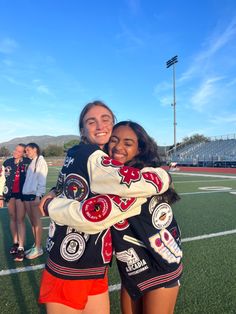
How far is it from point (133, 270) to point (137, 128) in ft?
2.69

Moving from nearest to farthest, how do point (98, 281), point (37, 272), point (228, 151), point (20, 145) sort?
point (98, 281), point (37, 272), point (20, 145), point (228, 151)

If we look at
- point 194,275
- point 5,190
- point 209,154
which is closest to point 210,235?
point 194,275

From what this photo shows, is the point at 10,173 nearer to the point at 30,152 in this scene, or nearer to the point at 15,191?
the point at 15,191

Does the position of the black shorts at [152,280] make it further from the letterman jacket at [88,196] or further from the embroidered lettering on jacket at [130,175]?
the embroidered lettering on jacket at [130,175]

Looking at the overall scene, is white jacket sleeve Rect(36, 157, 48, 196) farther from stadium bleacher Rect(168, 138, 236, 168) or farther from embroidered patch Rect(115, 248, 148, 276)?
stadium bleacher Rect(168, 138, 236, 168)

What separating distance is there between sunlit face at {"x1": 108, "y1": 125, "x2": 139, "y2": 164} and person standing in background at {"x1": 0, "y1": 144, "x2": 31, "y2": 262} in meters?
3.36

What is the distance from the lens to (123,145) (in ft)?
5.81

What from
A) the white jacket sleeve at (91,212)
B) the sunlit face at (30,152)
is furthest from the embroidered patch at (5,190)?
the white jacket sleeve at (91,212)

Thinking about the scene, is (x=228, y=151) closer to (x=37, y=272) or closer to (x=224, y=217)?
(x=224, y=217)

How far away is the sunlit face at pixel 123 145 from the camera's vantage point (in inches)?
Result: 69.7

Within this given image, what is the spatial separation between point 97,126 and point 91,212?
560 mm

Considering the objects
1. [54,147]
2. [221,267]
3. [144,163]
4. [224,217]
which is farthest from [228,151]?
[54,147]

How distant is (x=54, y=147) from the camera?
93500 millimetres

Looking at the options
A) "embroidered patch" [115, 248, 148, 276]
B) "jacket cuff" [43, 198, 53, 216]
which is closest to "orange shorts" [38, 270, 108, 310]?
"embroidered patch" [115, 248, 148, 276]
